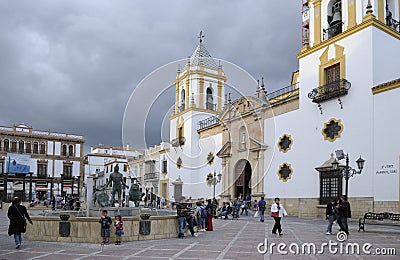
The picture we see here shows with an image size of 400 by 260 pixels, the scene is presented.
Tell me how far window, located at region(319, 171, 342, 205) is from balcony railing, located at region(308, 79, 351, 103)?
13.4ft

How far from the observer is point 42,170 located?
54469 millimetres

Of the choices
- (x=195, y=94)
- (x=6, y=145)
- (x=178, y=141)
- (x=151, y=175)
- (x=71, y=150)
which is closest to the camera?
(x=195, y=94)

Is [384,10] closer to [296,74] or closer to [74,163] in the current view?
[296,74]

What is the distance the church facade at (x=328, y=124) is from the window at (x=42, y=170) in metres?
30.8

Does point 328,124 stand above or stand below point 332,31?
below

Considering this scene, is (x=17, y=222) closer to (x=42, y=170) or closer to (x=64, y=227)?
(x=64, y=227)

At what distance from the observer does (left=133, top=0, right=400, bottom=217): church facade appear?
63.1 ft

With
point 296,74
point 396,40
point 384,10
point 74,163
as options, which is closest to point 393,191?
point 396,40

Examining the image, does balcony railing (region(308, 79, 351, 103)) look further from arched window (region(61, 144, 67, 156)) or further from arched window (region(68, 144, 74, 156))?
arched window (region(68, 144, 74, 156))

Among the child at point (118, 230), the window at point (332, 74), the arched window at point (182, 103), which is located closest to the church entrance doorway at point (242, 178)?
the window at point (332, 74)

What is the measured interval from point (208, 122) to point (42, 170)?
29.2 m

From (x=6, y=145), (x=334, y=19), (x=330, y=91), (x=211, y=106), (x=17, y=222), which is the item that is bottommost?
(x=17, y=222)

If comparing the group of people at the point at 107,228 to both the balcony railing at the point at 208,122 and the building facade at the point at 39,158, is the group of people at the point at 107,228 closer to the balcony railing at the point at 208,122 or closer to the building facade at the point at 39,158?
the balcony railing at the point at 208,122

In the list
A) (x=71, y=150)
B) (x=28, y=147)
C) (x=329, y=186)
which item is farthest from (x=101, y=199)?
(x=71, y=150)
